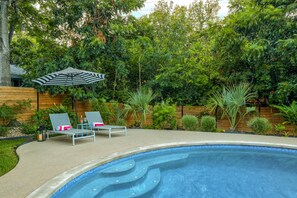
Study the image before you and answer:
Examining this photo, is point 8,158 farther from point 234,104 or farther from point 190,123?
point 234,104

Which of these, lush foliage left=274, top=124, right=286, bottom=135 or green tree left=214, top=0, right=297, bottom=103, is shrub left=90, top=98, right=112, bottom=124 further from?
lush foliage left=274, top=124, right=286, bottom=135

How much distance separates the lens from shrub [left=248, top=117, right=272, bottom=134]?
26.8ft

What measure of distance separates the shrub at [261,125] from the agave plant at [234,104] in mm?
577

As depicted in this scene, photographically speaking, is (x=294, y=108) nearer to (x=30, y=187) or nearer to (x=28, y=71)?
(x=30, y=187)

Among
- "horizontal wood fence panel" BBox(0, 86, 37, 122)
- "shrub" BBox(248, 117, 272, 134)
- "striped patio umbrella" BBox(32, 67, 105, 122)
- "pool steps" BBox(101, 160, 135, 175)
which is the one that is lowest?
"pool steps" BBox(101, 160, 135, 175)

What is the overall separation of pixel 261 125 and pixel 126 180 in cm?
621

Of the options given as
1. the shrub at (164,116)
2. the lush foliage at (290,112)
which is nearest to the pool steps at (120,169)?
the shrub at (164,116)

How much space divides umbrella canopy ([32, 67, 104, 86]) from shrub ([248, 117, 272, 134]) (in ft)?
19.7

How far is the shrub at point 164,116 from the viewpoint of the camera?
31.1 feet

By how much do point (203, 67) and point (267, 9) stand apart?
3.55m

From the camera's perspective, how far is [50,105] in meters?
10.5

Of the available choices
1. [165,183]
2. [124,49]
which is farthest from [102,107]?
[165,183]

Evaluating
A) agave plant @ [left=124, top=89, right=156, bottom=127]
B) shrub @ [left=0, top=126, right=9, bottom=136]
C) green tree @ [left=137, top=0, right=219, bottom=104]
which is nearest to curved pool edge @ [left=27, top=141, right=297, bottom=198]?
agave plant @ [left=124, top=89, right=156, bottom=127]

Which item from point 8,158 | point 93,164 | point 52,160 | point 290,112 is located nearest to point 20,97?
point 8,158
